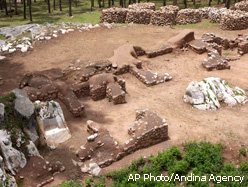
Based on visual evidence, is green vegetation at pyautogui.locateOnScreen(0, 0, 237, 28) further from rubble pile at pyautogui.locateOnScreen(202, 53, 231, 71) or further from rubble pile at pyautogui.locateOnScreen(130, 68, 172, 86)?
rubble pile at pyautogui.locateOnScreen(130, 68, 172, 86)

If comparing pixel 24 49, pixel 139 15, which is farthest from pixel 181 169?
pixel 139 15

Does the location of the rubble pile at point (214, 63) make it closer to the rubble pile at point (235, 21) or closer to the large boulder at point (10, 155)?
the rubble pile at point (235, 21)

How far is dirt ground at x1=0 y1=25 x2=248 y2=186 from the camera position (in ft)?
39.5

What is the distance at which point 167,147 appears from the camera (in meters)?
11.8

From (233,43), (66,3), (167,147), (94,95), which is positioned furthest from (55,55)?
(66,3)

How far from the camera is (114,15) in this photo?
2916 cm

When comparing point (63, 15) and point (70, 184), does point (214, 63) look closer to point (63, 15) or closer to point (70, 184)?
point (70, 184)

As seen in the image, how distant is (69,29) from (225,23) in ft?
47.1

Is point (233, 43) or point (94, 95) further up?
point (233, 43)

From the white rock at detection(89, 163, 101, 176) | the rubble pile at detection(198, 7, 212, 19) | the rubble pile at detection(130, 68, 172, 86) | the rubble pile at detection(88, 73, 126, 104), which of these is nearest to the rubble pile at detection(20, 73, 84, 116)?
the rubble pile at detection(88, 73, 126, 104)

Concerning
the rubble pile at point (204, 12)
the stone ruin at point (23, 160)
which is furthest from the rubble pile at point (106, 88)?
the rubble pile at point (204, 12)

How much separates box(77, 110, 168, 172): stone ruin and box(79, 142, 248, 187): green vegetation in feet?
2.21

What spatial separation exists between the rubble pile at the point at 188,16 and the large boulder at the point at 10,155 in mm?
22683

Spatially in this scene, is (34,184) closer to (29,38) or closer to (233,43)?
(29,38)
